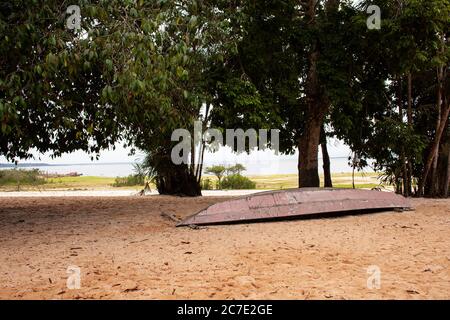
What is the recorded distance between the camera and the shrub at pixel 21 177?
68.0ft

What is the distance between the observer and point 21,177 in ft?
70.3

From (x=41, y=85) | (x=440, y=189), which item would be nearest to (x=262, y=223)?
(x=41, y=85)

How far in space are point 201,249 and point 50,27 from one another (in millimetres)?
3945

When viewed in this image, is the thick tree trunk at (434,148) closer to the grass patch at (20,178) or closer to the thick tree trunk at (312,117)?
the thick tree trunk at (312,117)

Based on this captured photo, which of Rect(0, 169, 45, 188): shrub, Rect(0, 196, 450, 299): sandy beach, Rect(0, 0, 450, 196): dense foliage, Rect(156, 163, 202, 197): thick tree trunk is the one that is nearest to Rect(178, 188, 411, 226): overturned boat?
Rect(0, 196, 450, 299): sandy beach

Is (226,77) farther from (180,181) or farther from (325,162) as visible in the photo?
(325,162)

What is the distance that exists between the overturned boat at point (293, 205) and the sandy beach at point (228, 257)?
241mm

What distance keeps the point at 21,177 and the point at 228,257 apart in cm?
1916

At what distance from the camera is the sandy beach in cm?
402

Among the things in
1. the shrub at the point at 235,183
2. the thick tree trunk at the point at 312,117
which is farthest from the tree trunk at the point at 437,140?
the shrub at the point at 235,183

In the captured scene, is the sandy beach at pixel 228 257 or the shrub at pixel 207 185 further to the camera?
the shrub at pixel 207 185

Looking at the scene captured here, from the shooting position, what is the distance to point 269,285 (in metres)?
4.10

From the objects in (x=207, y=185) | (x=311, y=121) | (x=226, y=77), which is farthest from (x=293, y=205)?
(x=207, y=185)

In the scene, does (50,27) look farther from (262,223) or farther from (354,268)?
(354,268)
